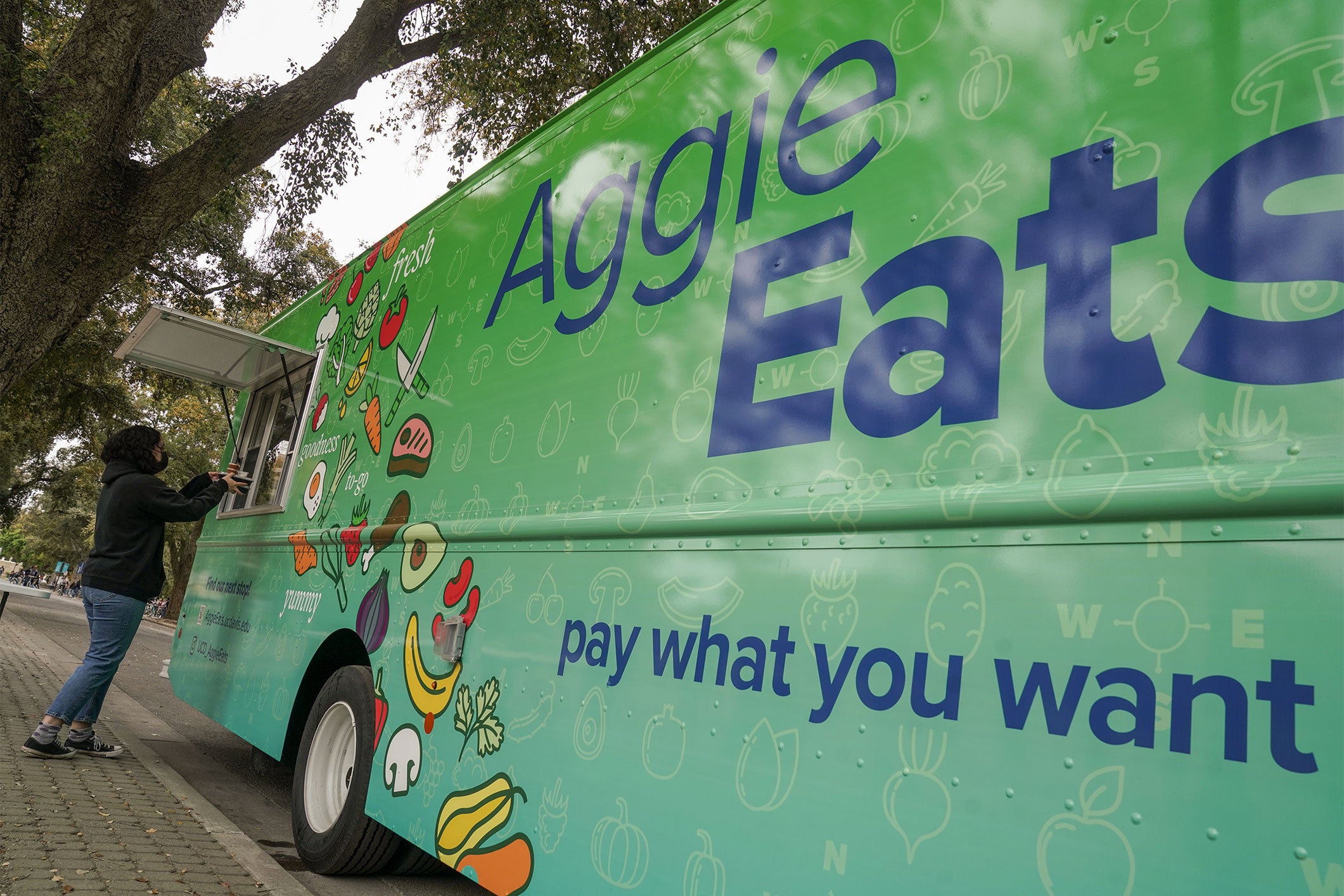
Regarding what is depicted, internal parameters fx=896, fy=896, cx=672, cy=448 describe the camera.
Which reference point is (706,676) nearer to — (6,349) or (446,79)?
(6,349)

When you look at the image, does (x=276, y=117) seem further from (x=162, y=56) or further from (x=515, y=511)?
(x=515, y=511)

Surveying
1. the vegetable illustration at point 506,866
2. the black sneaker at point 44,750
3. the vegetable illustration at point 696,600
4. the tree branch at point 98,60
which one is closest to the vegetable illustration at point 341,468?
the vegetable illustration at point 506,866

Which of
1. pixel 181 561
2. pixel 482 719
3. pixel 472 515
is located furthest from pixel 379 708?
pixel 181 561

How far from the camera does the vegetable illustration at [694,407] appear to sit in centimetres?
242

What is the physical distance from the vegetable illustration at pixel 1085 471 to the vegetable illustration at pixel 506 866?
181cm

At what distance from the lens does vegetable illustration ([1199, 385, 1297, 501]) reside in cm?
136

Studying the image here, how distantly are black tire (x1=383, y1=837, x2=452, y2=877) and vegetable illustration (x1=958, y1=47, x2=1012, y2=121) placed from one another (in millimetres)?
3569

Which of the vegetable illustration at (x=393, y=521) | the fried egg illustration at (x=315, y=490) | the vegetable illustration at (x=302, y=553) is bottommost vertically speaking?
the vegetable illustration at (x=302, y=553)

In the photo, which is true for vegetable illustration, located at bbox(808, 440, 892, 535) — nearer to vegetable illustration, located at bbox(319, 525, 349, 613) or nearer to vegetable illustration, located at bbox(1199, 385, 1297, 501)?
vegetable illustration, located at bbox(1199, 385, 1297, 501)

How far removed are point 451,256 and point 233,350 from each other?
11.1 ft

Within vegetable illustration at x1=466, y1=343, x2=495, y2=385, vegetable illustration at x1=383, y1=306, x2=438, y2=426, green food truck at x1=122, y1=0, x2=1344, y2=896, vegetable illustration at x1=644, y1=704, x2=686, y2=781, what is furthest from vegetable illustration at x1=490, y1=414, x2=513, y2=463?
vegetable illustration at x1=644, y1=704, x2=686, y2=781

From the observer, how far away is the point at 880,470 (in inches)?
75.5

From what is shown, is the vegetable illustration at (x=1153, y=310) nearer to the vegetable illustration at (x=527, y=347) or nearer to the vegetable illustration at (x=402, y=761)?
the vegetable illustration at (x=527, y=347)

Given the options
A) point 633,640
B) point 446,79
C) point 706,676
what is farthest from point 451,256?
point 446,79
